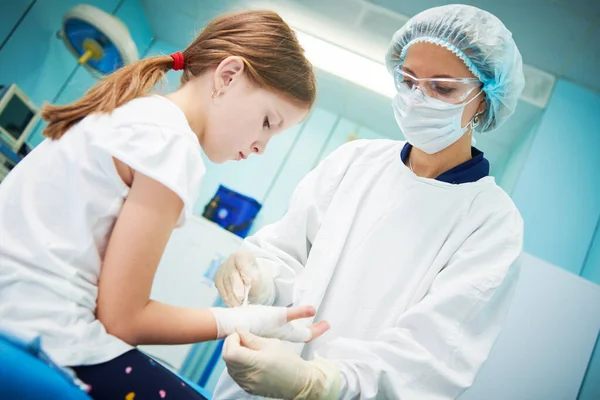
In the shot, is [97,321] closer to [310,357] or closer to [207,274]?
[310,357]

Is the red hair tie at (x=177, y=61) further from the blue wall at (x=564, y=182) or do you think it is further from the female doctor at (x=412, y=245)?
the blue wall at (x=564, y=182)

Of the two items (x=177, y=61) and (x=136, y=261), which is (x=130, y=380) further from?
(x=177, y=61)

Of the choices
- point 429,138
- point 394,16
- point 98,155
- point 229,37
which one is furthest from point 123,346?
point 394,16

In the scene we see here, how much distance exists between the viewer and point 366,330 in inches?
40.8

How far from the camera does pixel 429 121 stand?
1.13 metres

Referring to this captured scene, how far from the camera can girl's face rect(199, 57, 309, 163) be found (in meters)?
0.93

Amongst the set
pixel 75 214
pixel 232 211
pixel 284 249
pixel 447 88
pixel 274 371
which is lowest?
pixel 274 371

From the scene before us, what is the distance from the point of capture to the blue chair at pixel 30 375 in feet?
1.63

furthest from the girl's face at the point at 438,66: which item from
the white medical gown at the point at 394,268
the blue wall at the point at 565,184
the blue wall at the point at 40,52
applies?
the blue wall at the point at 40,52

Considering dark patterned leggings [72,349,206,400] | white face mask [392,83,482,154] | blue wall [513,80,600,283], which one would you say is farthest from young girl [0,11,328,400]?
blue wall [513,80,600,283]

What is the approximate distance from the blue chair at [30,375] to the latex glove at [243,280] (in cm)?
50

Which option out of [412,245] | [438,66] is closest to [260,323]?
[412,245]

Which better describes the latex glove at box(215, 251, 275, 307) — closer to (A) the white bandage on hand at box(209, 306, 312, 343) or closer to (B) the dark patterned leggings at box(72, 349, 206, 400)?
(A) the white bandage on hand at box(209, 306, 312, 343)

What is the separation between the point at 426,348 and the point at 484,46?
0.86 metres
